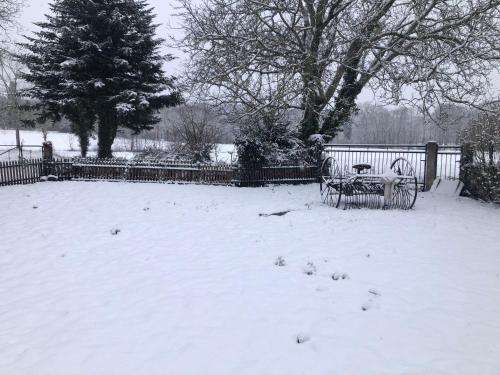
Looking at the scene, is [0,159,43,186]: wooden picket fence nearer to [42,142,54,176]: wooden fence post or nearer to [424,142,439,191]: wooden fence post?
[42,142,54,176]: wooden fence post

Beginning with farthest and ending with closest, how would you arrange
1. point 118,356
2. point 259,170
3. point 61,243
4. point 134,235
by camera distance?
point 259,170 < point 134,235 < point 61,243 < point 118,356

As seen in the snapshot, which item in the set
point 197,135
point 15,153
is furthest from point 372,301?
point 15,153

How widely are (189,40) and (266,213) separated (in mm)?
7654

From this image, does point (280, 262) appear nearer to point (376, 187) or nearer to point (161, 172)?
point (376, 187)

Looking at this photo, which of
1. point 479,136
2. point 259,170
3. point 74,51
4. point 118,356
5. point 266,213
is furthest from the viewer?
point 74,51

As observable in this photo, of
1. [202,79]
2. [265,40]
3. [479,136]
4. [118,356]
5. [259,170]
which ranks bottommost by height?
[118,356]

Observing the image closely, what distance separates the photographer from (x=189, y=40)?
13102mm

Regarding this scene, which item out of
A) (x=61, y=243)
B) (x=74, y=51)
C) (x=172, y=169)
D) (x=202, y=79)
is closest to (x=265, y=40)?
(x=202, y=79)

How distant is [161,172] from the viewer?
47.8ft

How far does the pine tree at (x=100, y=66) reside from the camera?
1753cm

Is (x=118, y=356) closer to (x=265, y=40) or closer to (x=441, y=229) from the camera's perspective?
(x=441, y=229)

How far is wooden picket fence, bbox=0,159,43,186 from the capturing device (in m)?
12.7

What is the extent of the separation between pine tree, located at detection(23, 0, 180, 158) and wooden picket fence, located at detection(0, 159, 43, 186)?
4.65 m

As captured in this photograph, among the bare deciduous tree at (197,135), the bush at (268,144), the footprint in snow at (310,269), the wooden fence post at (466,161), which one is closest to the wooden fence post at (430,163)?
the wooden fence post at (466,161)
